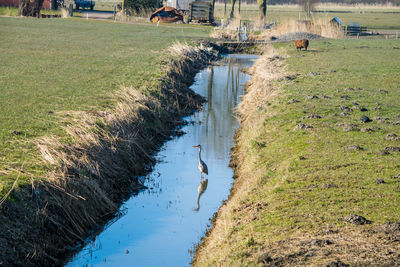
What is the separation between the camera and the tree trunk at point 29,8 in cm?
6794

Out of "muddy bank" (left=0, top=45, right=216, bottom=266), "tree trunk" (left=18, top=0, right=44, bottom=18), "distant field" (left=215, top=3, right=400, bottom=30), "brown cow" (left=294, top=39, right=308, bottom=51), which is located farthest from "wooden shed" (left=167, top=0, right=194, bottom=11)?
"muddy bank" (left=0, top=45, right=216, bottom=266)

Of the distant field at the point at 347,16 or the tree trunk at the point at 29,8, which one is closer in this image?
the tree trunk at the point at 29,8

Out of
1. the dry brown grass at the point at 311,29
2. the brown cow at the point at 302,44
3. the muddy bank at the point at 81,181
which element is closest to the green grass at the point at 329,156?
the muddy bank at the point at 81,181

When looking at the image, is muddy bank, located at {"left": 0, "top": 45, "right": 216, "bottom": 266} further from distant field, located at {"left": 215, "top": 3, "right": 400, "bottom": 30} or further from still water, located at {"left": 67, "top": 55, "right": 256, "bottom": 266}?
distant field, located at {"left": 215, "top": 3, "right": 400, "bottom": 30}

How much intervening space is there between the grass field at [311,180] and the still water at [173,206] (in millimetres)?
657

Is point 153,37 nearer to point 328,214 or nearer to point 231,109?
point 231,109

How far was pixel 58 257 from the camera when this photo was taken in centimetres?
1077

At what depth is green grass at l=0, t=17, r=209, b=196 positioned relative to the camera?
14.2 m

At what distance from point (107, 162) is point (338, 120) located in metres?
7.86

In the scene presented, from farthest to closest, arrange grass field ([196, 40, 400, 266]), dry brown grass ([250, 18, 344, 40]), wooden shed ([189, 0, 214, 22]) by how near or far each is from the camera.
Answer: wooden shed ([189, 0, 214, 22]) < dry brown grass ([250, 18, 344, 40]) < grass field ([196, 40, 400, 266])

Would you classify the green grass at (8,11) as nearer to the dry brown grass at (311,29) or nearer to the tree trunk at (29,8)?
the tree trunk at (29,8)

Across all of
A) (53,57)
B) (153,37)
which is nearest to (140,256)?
(53,57)

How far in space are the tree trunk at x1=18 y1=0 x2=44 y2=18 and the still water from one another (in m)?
51.6

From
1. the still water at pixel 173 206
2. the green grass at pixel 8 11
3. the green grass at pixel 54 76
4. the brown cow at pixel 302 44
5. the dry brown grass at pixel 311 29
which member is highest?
the green grass at pixel 8 11
